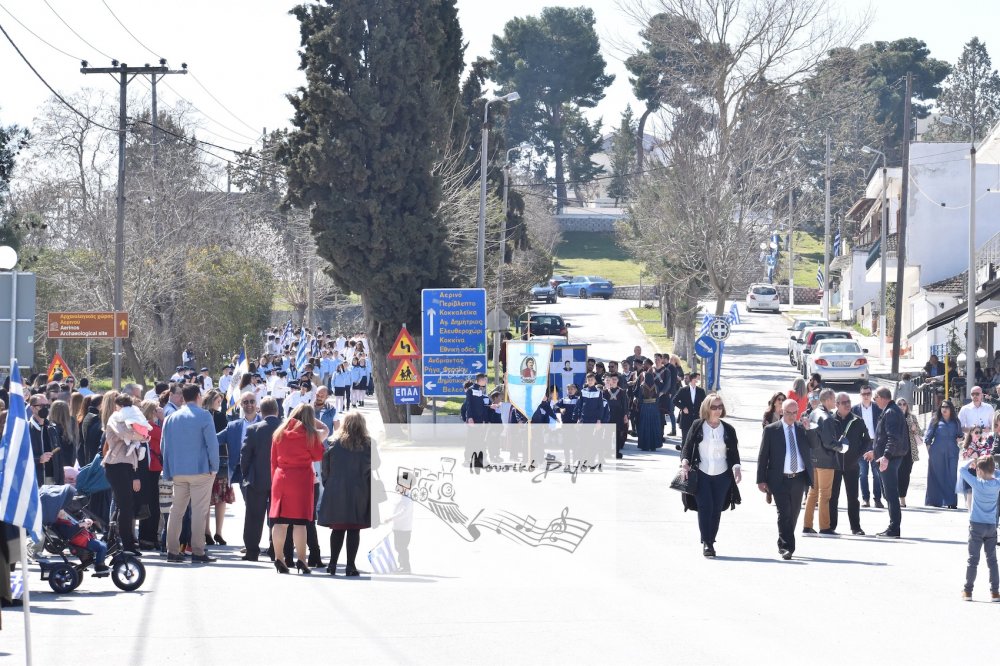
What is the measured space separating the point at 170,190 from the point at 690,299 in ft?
62.5

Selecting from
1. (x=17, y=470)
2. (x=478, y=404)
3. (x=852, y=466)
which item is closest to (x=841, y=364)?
(x=478, y=404)

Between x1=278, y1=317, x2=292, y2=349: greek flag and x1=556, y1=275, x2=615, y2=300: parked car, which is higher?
x1=556, y1=275, x2=615, y2=300: parked car

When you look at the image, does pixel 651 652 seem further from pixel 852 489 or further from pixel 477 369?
pixel 477 369

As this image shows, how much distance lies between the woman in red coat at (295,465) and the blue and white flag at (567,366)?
560 inches

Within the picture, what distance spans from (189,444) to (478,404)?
10.9 meters

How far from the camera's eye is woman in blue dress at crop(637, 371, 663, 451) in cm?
2681

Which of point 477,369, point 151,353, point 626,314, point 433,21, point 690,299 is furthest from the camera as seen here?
point 626,314

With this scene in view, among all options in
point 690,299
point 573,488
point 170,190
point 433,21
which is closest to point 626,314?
point 690,299

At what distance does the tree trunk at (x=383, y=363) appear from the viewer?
104ft

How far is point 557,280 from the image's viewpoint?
3433 inches

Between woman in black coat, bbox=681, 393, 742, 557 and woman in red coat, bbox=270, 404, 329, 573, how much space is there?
152 inches

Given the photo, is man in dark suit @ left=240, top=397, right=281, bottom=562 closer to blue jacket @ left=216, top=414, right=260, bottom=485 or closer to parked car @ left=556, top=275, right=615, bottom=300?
blue jacket @ left=216, top=414, right=260, bottom=485

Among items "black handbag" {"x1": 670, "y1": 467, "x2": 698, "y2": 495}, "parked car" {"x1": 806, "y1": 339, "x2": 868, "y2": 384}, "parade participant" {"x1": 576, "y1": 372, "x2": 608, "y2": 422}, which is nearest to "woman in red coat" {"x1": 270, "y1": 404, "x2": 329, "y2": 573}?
"black handbag" {"x1": 670, "y1": 467, "x2": 698, "y2": 495}

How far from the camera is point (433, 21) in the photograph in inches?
1238
